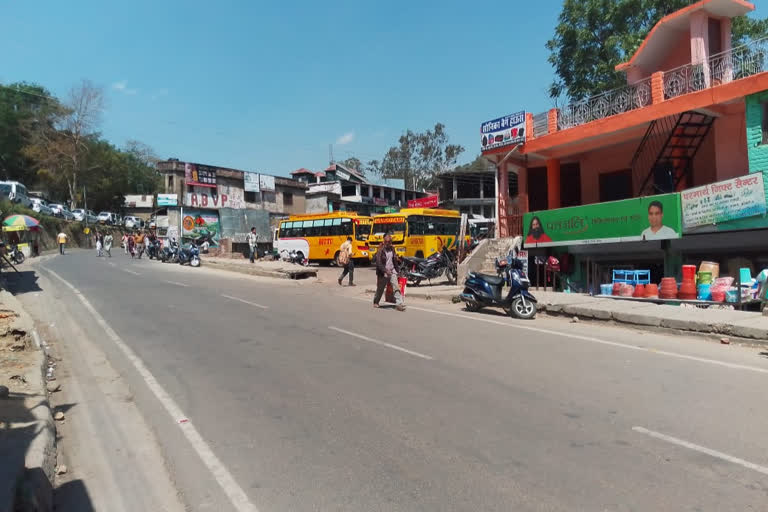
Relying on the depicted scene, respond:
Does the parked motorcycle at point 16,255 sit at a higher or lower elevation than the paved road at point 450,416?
higher

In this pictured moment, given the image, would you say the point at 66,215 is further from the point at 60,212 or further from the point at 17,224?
the point at 17,224

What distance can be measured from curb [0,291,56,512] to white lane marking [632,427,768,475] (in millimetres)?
4751

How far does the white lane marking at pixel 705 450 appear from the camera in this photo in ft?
12.8

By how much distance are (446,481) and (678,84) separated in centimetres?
1606

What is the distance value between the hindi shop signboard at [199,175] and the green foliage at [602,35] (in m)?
29.1

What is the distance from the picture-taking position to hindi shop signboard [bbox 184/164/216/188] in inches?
1711

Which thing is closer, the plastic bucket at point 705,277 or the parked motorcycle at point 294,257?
the plastic bucket at point 705,277

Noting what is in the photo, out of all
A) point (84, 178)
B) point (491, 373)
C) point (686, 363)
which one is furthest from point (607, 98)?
point (84, 178)

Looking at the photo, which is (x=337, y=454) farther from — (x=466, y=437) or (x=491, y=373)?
(x=491, y=373)

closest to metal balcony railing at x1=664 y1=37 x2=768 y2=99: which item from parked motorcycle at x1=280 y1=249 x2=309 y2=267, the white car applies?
parked motorcycle at x1=280 y1=249 x2=309 y2=267

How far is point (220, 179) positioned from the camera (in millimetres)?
46031

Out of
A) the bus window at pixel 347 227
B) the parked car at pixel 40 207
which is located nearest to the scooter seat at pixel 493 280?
the bus window at pixel 347 227

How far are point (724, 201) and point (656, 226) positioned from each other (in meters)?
1.88

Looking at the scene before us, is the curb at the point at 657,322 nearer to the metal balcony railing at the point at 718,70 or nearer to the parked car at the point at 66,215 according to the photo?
the metal balcony railing at the point at 718,70
